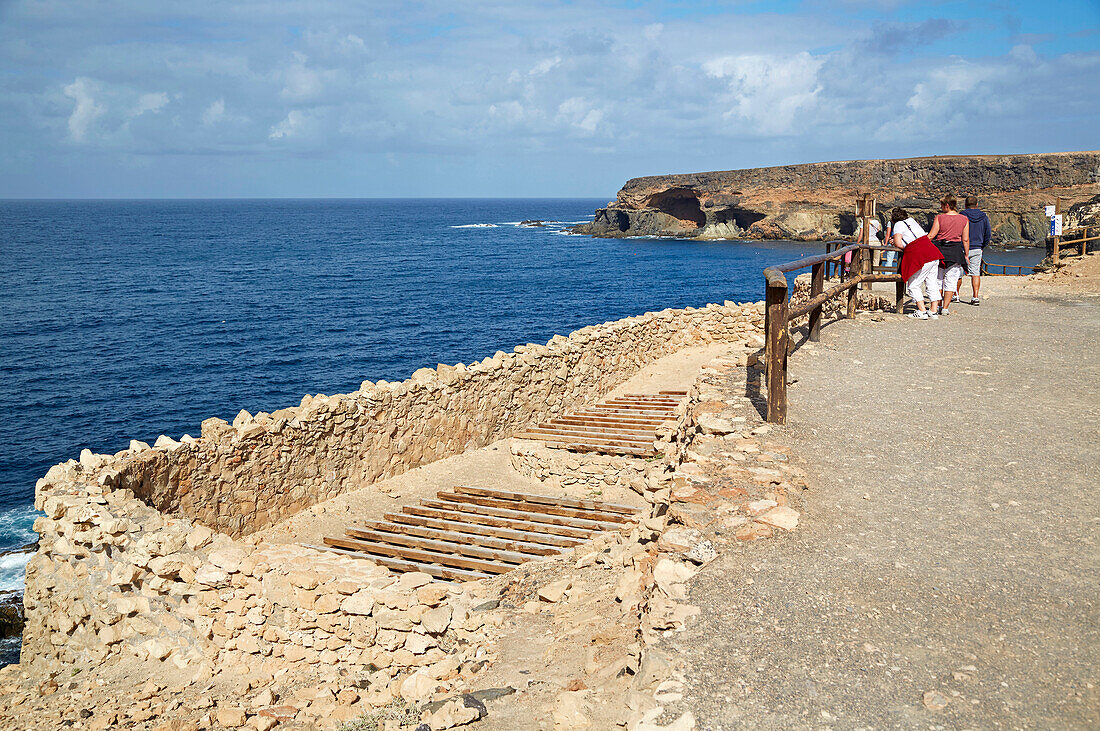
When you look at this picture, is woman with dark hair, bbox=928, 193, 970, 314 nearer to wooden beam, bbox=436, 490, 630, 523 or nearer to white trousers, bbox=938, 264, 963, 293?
white trousers, bbox=938, 264, 963, 293

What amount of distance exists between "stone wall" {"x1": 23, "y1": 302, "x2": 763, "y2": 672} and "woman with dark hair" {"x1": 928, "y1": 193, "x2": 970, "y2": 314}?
Result: 7.52 meters

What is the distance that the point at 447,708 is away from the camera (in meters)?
4.08

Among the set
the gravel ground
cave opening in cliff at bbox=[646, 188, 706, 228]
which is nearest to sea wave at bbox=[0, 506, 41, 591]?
the gravel ground

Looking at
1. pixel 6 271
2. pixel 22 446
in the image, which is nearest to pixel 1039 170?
pixel 22 446

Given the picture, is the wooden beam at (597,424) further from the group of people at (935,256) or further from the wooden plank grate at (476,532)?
the group of people at (935,256)

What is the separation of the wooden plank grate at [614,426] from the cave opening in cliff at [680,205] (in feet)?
295

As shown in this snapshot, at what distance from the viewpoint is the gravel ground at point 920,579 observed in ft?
9.71

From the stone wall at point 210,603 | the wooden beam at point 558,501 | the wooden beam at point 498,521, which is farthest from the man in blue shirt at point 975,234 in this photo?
the stone wall at point 210,603

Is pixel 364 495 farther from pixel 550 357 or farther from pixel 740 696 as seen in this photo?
pixel 740 696

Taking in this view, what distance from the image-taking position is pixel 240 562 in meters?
6.41

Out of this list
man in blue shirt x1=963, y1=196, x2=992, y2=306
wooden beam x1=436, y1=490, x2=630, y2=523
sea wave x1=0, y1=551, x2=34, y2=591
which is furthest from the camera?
sea wave x1=0, y1=551, x2=34, y2=591

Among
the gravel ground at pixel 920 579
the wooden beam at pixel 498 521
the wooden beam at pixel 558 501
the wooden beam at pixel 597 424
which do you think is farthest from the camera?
the wooden beam at pixel 597 424

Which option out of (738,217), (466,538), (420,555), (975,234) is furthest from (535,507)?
(738,217)

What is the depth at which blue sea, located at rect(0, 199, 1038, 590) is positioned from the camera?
86.6 ft
